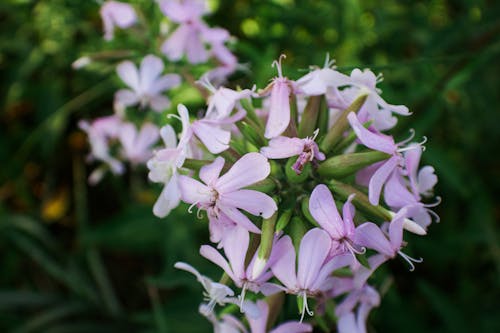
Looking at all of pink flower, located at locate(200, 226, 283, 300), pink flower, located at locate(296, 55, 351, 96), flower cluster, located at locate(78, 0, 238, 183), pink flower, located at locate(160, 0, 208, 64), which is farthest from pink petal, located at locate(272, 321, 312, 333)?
pink flower, located at locate(160, 0, 208, 64)

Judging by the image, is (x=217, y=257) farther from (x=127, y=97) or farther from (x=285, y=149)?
(x=127, y=97)

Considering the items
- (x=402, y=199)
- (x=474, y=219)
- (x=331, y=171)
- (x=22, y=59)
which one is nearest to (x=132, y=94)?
(x=331, y=171)

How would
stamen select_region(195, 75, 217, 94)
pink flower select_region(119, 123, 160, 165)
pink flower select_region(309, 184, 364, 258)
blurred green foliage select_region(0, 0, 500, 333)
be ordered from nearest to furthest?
pink flower select_region(309, 184, 364, 258)
stamen select_region(195, 75, 217, 94)
pink flower select_region(119, 123, 160, 165)
blurred green foliage select_region(0, 0, 500, 333)

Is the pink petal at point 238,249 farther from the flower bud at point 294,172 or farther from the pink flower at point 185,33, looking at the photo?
the pink flower at point 185,33

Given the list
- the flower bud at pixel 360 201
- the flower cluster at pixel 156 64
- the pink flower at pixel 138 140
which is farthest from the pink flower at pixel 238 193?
the pink flower at pixel 138 140

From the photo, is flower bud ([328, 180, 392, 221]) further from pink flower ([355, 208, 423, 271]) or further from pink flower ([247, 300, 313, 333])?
pink flower ([247, 300, 313, 333])

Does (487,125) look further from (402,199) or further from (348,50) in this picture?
(402,199)
